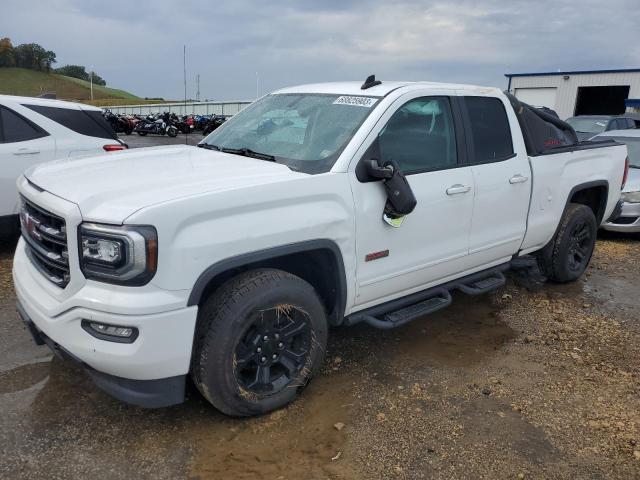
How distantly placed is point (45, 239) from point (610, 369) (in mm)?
3831

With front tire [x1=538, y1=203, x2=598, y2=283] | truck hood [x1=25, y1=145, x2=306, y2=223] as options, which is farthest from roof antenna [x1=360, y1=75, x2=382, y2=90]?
front tire [x1=538, y1=203, x2=598, y2=283]

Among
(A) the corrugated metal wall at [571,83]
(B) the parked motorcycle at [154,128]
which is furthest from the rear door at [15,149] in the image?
(A) the corrugated metal wall at [571,83]

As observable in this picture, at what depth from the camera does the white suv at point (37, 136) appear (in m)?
5.68

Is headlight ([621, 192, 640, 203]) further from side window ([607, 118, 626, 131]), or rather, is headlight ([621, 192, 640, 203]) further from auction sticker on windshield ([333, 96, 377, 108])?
side window ([607, 118, 626, 131])

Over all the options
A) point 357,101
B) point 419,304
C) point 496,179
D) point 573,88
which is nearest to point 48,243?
point 357,101

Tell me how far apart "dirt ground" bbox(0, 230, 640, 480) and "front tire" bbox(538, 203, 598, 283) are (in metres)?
1.04

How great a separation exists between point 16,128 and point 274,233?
4.46 metres

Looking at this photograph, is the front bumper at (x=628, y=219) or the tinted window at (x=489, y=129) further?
the front bumper at (x=628, y=219)

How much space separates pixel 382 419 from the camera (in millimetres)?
3209

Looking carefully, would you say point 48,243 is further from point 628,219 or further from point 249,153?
point 628,219

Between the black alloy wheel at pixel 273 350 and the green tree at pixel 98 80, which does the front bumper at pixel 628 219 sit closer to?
the black alloy wheel at pixel 273 350

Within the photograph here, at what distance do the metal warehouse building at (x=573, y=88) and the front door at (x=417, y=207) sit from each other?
28.3 m

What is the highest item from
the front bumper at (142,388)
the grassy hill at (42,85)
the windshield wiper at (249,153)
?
the grassy hill at (42,85)

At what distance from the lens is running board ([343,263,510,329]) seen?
Result: 3527 millimetres
